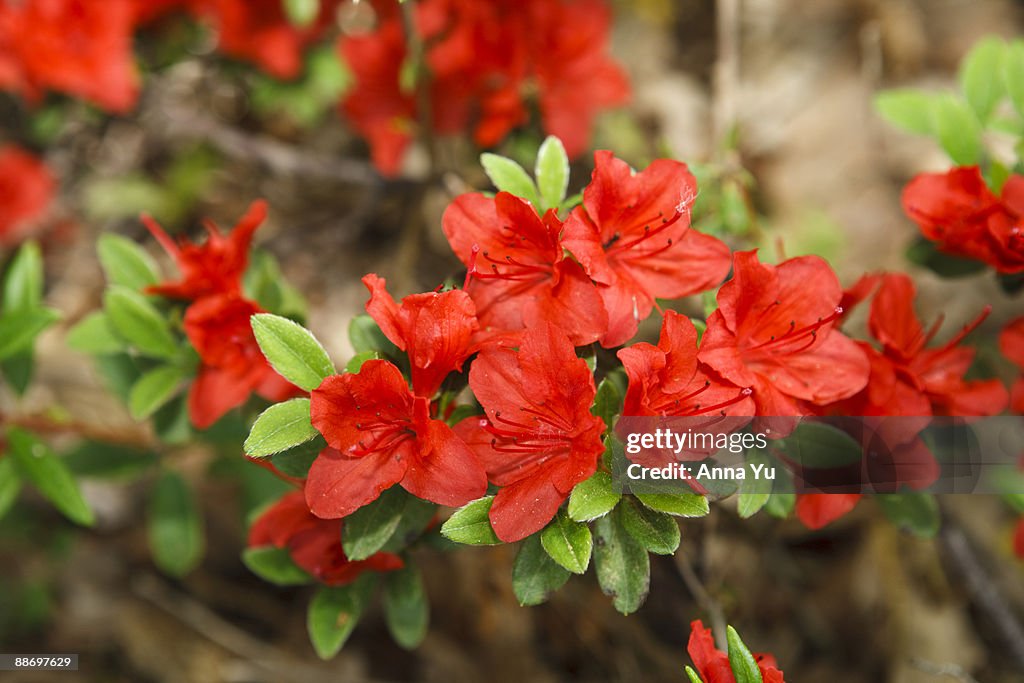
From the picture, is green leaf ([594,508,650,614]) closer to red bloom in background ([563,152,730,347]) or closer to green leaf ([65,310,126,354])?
red bloom in background ([563,152,730,347])

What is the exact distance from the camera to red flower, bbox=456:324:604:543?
4.14ft

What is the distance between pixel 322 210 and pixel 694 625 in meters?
2.24

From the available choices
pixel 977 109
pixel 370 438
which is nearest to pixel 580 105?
pixel 977 109

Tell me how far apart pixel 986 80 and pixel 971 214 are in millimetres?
542

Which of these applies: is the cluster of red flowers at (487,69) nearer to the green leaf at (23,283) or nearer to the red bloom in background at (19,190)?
the green leaf at (23,283)

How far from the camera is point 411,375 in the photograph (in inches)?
56.2

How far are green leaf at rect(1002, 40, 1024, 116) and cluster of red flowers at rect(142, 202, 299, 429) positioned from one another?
1525 mm

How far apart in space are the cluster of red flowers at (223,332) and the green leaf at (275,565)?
0.28 meters

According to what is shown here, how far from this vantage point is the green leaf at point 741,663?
4.25ft

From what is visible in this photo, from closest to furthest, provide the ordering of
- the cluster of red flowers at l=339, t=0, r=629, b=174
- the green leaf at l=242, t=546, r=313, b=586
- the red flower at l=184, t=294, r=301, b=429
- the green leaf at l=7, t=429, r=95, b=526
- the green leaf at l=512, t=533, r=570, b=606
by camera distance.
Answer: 1. the green leaf at l=512, t=533, r=570, b=606
2. the red flower at l=184, t=294, r=301, b=429
3. the green leaf at l=242, t=546, r=313, b=586
4. the green leaf at l=7, t=429, r=95, b=526
5. the cluster of red flowers at l=339, t=0, r=629, b=174

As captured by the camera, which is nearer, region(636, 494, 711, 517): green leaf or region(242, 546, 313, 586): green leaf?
region(636, 494, 711, 517): green leaf

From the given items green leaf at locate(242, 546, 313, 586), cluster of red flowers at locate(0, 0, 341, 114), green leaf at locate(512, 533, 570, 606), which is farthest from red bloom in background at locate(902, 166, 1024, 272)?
cluster of red flowers at locate(0, 0, 341, 114)

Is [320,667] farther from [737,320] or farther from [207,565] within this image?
[737,320]

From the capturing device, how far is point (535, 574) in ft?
4.50
